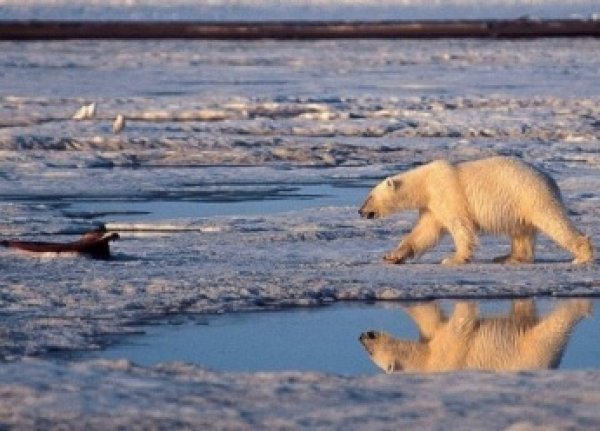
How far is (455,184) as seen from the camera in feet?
27.4

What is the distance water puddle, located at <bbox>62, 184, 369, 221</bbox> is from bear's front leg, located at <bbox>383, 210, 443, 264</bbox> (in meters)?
2.34

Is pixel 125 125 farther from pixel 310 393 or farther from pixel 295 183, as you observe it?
pixel 310 393

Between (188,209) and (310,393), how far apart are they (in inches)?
245

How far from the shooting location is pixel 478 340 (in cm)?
621

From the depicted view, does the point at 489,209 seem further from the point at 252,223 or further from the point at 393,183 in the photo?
the point at 252,223

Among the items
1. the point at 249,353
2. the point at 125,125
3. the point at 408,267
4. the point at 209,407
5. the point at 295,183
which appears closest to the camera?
the point at 209,407

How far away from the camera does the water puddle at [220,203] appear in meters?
10.7

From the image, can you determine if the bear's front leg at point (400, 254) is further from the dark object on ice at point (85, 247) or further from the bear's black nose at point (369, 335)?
the bear's black nose at point (369, 335)

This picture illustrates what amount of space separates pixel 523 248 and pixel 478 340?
6.86 ft

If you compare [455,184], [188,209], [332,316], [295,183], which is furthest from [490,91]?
[332,316]

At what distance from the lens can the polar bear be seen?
809 cm

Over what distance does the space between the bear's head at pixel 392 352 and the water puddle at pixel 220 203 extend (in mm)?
4272

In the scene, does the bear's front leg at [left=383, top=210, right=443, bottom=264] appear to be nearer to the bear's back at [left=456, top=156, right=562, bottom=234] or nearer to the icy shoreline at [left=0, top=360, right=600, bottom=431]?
the bear's back at [left=456, top=156, right=562, bottom=234]

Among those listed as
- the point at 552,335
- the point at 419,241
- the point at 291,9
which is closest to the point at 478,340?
the point at 552,335
